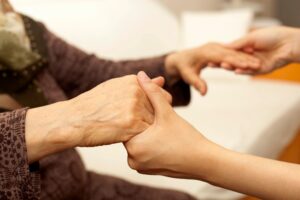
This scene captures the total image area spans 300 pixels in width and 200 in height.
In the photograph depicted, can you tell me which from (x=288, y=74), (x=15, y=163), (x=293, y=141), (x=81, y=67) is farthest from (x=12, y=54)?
(x=288, y=74)

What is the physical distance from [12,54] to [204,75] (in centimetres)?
115

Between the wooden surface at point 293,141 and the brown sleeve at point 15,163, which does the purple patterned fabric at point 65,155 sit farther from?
the wooden surface at point 293,141

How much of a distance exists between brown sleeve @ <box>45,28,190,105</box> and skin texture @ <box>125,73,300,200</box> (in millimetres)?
447

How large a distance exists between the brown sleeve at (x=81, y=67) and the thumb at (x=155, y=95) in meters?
0.38

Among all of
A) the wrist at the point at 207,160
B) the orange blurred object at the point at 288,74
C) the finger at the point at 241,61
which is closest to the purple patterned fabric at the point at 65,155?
the finger at the point at 241,61

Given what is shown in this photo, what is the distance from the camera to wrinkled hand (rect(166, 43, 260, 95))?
1123 millimetres

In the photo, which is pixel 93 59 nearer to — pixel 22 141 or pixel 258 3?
pixel 22 141

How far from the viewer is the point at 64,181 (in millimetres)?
909

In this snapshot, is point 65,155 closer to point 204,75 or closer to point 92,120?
point 92,120

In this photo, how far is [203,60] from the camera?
1146 mm

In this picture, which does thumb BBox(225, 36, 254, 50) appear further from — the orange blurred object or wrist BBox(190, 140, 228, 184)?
the orange blurred object

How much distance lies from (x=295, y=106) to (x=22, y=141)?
1.15 m

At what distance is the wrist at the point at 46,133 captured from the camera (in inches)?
26.6

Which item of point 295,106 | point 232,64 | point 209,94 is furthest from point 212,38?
point 232,64
